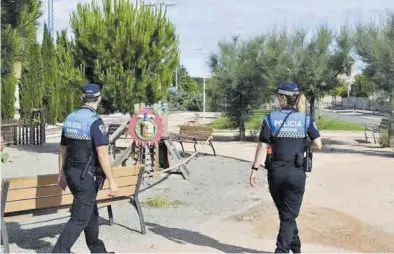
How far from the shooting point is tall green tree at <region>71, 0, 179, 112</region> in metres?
13.8

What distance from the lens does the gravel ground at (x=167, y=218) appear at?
6055 millimetres

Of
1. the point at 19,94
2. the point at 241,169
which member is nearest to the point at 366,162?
the point at 241,169

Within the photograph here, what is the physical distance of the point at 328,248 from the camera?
6.05m

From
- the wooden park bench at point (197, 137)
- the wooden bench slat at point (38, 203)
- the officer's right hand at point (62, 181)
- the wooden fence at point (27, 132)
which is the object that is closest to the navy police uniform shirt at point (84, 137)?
the officer's right hand at point (62, 181)

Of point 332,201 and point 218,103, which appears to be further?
point 218,103

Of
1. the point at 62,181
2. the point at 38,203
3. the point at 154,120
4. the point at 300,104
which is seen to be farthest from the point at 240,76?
the point at 62,181

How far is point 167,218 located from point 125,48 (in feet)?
23.6

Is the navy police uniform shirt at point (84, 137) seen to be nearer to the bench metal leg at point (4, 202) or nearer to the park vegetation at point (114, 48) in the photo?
the bench metal leg at point (4, 202)

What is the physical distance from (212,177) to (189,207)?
3382 mm

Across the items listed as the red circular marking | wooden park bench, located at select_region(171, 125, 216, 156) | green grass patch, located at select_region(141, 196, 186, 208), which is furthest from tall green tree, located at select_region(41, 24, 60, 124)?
green grass patch, located at select_region(141, 196, 186, 208)

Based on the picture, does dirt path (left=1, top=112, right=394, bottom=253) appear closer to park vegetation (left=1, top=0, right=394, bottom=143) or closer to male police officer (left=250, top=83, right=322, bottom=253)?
male police officer (left=250, top=83, right=322, bottom=253)

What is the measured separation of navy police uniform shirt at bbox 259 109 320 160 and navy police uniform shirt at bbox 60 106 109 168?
152cm

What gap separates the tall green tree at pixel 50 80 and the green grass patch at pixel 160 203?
2118 cm

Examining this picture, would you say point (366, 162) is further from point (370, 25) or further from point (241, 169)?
point (370, 25)
